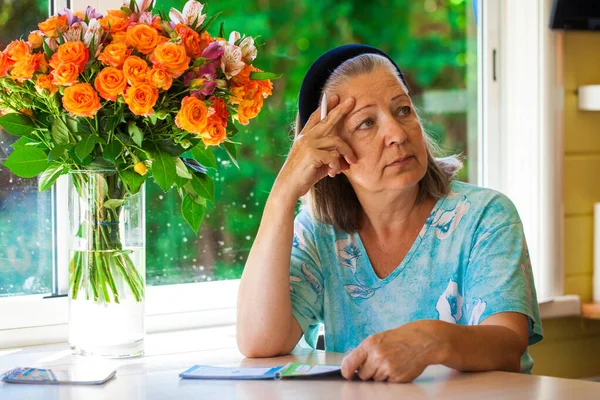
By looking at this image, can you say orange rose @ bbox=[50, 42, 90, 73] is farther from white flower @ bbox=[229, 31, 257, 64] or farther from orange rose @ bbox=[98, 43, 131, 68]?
white flower @ bbox=[229, 31, 257, 64]

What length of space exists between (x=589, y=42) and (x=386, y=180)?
142 cm

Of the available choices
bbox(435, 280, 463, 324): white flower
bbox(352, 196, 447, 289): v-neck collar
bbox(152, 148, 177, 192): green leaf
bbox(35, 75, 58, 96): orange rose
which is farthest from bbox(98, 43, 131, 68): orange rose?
bbox(435, 280, 463, 324): white flower

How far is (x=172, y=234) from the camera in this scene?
2.57m

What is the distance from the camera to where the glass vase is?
1889mm

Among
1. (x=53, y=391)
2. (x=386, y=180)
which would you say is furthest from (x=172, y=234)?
(x=53, y=391)

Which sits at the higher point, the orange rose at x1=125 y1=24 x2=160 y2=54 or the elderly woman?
the orange rose at x1=125 y1=24 x2=160 y2=54

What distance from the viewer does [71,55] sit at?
174 centimetres

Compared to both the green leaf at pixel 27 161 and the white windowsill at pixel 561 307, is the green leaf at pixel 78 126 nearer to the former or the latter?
the green leaf at pixel 27 161

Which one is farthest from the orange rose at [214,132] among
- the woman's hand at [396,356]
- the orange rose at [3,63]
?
the woman's hand at [396,356]

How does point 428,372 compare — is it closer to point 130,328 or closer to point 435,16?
point 130,328

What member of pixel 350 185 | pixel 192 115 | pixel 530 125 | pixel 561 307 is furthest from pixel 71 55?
pixel 561 307

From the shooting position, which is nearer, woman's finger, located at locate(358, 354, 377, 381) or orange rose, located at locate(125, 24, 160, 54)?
woman's finger, located at locate(358, 354, 377, 381)

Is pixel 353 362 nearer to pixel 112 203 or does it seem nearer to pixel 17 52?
pixel 112 203

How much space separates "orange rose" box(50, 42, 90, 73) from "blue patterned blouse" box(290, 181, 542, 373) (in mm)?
681
